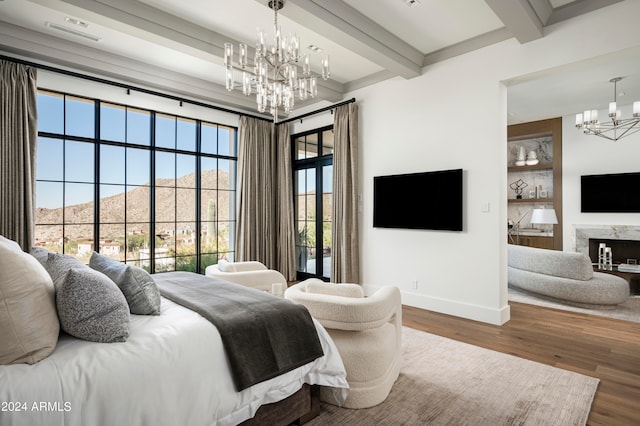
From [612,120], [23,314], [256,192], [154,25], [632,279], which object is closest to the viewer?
[23,314]

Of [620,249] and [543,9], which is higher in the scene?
[543,9]

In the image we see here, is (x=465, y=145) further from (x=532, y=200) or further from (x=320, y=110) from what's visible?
(x=532, y=200)

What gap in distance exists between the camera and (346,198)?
4988mm

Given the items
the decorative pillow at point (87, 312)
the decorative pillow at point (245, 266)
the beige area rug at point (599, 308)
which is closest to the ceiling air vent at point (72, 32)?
the decorative pillow at point (245, 266)

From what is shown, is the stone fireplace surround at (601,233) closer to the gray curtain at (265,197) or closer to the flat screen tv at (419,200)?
the flat screen tv at (419,200)

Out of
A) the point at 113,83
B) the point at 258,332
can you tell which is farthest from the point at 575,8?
the point at 113,83

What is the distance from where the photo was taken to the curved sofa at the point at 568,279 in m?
4.15

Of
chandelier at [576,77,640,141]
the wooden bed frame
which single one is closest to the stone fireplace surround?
chandelier at [576,77,640,141]

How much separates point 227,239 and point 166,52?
2890mm

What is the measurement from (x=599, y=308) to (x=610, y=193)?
2.70 metres

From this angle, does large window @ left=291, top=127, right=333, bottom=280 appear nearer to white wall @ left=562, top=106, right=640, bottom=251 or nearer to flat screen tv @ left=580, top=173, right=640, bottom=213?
white wall @ left=562, top=106, right=640, bottom=251

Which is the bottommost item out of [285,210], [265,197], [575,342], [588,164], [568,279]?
[575,342]

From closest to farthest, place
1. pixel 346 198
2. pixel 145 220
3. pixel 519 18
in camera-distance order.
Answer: pixel 519 18
pixel 145 220
pixel 346 198

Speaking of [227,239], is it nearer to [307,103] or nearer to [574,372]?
[307,103]
